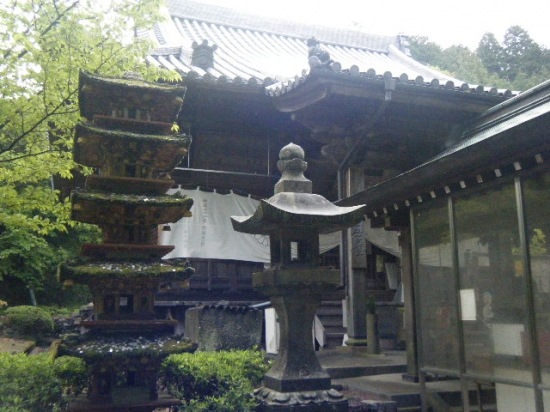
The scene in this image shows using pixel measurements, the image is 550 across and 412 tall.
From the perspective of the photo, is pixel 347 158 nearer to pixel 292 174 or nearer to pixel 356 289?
pixel 356 289

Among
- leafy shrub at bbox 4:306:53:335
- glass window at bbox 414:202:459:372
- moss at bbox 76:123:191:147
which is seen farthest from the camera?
leafy shrub at bbox 4:306:53:335

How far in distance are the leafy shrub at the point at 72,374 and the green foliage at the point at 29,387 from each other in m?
0.11

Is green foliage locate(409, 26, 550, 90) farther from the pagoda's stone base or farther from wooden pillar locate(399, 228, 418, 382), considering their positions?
the pagoda's stone base

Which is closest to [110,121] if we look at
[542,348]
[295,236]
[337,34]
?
[295,236]

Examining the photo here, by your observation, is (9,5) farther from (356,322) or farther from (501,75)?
(501,75)

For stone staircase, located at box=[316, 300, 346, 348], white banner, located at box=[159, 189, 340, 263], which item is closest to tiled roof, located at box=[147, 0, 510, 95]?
white banner, located at box=[159, 189, 340, 263]

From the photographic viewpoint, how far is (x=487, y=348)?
20.0ft

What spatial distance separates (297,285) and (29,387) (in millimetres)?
3213

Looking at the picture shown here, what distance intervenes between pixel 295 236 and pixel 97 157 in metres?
3.04

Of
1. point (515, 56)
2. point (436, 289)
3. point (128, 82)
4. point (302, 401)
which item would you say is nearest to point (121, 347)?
point (302, 401)

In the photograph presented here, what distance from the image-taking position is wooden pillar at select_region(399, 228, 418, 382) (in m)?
8.13

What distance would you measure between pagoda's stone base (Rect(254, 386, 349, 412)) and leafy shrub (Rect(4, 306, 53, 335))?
1190cm

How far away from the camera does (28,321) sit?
15.4 meters

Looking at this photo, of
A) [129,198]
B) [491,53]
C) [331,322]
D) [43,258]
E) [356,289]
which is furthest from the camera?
[491,53]
